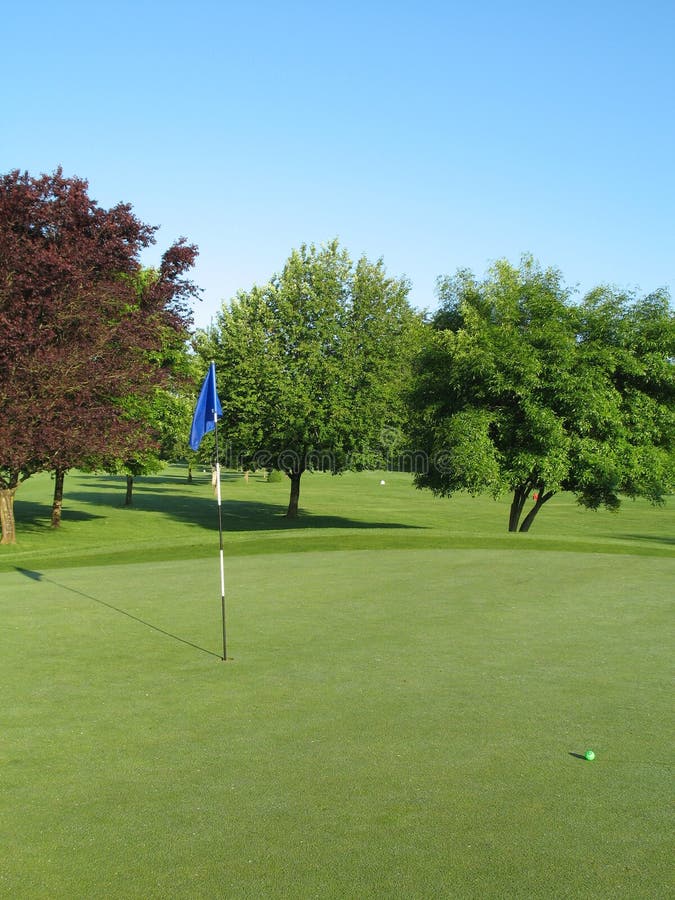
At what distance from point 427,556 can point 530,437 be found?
14261 mm

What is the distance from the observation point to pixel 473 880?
5051mm

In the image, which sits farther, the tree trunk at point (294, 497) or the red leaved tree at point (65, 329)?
the tree trunk at point (294, 497)

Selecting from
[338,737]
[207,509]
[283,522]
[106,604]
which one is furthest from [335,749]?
[207,509]

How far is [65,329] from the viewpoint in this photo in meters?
29.7

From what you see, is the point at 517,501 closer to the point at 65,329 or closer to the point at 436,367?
the point at 436,367

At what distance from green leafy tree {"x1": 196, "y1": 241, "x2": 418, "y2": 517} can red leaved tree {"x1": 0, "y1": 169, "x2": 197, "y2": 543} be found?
14.1 metres

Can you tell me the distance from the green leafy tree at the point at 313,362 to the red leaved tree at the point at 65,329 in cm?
1407

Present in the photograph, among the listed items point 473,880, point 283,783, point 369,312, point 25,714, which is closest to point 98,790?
point 283,783

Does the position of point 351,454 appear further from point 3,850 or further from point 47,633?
point 3,850

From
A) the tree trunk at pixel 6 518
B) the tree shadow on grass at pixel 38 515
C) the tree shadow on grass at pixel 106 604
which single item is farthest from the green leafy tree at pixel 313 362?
the tree shadow on grass at pixel 106 604

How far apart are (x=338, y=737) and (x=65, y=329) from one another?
82.5ft

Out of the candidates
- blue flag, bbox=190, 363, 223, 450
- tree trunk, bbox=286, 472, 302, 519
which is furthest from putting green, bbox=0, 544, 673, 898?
tree trunk, bbox=286, 472, 302, 519

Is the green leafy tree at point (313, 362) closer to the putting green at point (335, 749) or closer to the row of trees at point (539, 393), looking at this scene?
the row of trees at point (539, 393)

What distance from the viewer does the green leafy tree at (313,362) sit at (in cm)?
4831
